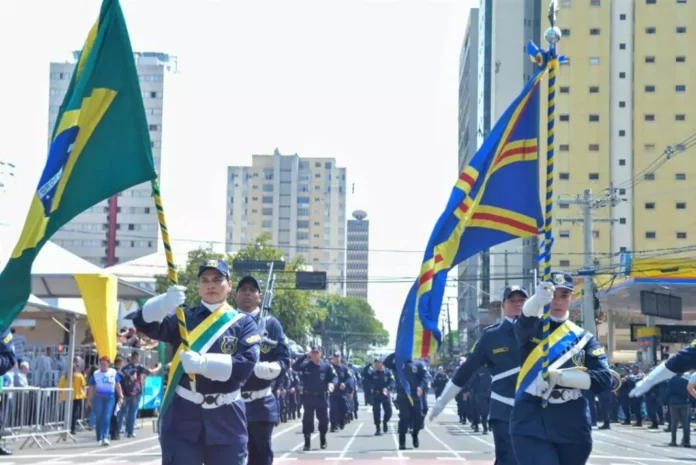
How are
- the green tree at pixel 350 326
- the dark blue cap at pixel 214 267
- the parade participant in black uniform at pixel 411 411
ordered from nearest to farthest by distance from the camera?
1. the dark blue cap at pixel 214 267
2. the parade participant in black uniform at pixel 411 411
3. the green tree at pixel 350 326

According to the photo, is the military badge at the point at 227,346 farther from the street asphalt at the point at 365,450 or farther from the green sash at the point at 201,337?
the street asphalt at the point at 365,450

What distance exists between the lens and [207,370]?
8.04m

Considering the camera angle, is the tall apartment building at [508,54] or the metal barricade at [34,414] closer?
the metal barricade at [34,414]

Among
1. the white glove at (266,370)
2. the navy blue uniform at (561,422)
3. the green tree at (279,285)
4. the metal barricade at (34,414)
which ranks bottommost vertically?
the metal barricade at (34,414)

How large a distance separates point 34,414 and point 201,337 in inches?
642

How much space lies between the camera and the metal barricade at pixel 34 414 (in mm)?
22172

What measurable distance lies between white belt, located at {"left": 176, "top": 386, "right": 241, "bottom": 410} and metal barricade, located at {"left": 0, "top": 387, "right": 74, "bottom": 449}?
13.7 m

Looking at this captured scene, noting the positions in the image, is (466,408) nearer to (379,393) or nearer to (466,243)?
(379,393)

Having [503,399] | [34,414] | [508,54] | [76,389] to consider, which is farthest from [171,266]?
[508,54]

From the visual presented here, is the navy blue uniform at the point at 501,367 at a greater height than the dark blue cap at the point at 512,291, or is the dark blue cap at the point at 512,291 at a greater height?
the dark blue cap at the point at 512,291

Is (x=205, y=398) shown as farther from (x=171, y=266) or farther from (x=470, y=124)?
(x=470, y=124)

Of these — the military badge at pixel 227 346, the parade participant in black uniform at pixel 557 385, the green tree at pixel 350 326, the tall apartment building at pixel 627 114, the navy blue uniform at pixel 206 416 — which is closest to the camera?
the navy blue uniform at pixel 206 416

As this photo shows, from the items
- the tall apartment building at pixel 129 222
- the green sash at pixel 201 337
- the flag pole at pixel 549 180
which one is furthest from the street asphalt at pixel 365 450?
the tall apartment building at pixel 129 222

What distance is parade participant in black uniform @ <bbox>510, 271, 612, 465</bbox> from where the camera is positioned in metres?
8.80
